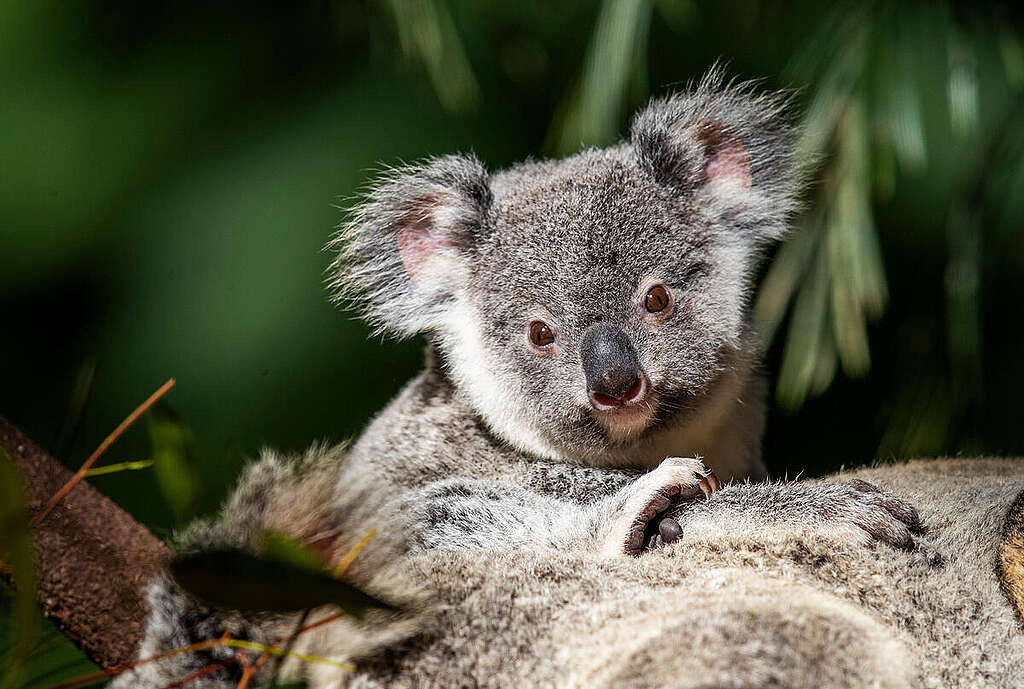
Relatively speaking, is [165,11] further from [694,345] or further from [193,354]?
[694,345]

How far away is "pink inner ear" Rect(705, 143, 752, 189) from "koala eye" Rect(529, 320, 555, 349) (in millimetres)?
464

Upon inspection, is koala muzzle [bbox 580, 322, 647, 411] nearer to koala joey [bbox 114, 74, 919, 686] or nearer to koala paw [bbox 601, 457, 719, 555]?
koala joey [bbox 114, 74, 919, 686]

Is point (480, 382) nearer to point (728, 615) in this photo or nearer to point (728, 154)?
point (728, 154)

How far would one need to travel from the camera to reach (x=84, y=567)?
3.88 feet

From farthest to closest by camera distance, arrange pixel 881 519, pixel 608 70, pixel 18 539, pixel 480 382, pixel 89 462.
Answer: pixel 608 70 → pixel 480 382 → pixel 881 519 → pixel 89 462 → pixel 18 539

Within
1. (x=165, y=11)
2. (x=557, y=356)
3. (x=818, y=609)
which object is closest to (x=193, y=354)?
(x=165, y=11)

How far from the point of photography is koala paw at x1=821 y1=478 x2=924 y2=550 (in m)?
1.16

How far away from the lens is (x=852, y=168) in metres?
1.86

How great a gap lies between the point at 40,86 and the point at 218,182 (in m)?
0.53

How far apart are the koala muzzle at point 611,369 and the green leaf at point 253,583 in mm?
684

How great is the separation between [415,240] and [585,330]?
1.52 ft

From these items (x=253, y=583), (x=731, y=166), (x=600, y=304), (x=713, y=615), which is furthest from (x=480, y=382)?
(x=253, y=583)

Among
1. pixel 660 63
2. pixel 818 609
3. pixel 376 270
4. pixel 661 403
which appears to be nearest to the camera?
pixel 818 609

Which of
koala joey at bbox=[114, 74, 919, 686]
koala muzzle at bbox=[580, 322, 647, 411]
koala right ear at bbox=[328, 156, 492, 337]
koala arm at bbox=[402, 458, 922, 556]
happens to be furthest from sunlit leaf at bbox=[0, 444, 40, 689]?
koala right ear at bbox=[328, 156, 492, 337]
